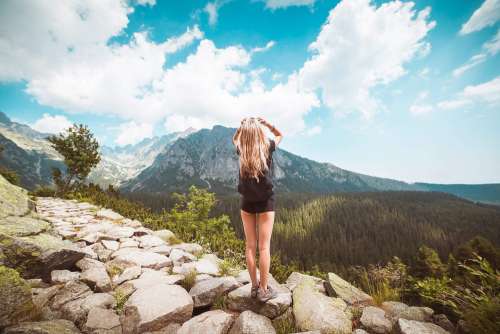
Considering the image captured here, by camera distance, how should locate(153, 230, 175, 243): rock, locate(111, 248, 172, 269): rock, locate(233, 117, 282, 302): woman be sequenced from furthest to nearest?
locate(153, 230, 175, 243): rock < locate(111, 248, 172, 269): rock < locate(233, 117, 282, 302): woman

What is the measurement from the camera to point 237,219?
12850cm

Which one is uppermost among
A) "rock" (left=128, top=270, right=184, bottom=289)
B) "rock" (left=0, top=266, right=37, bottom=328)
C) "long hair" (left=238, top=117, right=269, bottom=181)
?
"long hair" (left=238, top=117, right=269, bottom=181)

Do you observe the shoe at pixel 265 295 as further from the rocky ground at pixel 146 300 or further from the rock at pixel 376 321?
the rock at pixel 376 321

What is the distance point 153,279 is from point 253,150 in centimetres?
345

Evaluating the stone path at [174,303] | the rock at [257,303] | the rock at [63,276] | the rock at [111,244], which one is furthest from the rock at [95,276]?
the rock at [257,303]

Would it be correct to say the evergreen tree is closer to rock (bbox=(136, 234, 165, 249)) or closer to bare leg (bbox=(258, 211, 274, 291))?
rock (bbox=(136, 234, 165, 249))

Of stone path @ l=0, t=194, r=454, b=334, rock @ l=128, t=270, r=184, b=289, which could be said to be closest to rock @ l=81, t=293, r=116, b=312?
stone path @ l=0, t=194, r=454, b=334

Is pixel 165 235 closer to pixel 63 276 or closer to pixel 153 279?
pixel 153 279

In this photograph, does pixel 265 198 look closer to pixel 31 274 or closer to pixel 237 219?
pixel 31 274

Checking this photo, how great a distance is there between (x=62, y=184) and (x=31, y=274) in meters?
19.7

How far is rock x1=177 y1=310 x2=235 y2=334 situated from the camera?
10.7 ft

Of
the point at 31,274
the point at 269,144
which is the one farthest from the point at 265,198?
the point at 31,274

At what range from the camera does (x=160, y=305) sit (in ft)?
12.2

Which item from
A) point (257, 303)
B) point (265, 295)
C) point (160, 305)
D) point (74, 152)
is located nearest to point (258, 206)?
point (265, 295)
